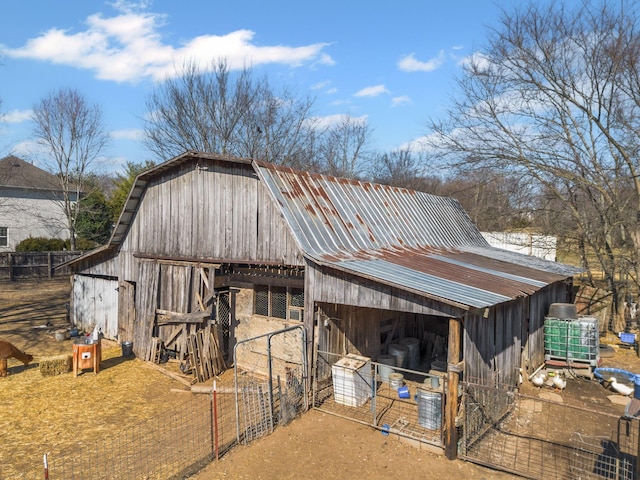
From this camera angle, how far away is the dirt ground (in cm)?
774

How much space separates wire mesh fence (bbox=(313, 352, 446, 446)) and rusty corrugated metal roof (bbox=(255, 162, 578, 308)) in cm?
208

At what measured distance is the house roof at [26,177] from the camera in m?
36.2

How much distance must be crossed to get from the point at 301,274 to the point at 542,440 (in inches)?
259

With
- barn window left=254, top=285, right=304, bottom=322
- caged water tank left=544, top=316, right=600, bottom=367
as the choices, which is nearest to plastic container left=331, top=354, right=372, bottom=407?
barn window left=254, top=285, right=304, bottom=322

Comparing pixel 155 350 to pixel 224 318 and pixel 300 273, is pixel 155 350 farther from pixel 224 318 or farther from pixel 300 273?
pixel 300 273

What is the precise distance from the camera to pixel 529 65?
20.3 meters

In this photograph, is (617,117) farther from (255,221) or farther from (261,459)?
(261,459)

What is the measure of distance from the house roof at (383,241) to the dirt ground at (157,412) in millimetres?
3133

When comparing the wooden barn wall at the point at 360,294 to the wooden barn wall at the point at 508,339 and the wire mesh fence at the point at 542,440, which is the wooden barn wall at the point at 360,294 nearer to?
the wire mesh fence at the point at 542,440

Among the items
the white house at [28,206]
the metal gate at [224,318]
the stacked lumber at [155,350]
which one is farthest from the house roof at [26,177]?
the metal gate at [224,318]

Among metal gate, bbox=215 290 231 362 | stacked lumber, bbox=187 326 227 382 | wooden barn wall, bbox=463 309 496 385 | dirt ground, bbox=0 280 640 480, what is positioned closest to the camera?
dirt ground, bbox=0 280 640 480

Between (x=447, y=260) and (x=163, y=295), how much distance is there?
9297 millimetres

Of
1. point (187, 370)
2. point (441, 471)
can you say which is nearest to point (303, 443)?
point (441, 471)

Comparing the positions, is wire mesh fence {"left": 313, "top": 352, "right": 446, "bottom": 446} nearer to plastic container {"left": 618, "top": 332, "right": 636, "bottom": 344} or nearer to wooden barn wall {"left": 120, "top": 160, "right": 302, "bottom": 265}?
wooden barn wall {"left": 120, "top": 160, "right": 302, "bottom": 265}
